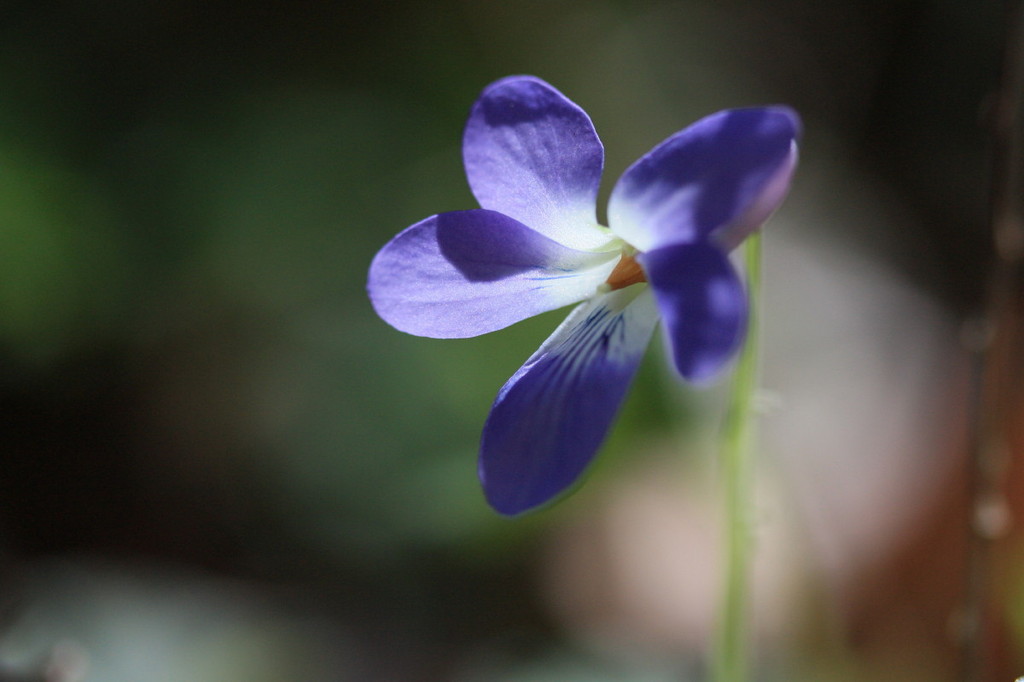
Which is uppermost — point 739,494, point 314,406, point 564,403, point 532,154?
point 532,154

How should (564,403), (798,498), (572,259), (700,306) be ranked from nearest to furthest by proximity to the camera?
(700,306) < (564,403) < (572,259) < (798,498)

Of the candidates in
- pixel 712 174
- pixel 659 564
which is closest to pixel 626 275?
pixel 712 174

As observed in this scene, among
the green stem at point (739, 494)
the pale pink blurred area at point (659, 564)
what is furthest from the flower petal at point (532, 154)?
the pale pink blurred area at point (659, 564)

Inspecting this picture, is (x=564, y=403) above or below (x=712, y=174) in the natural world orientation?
below

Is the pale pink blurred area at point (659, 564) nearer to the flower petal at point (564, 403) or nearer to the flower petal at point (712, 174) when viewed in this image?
the flower petal at point (564, 403)

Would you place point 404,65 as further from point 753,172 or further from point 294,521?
point 753,172

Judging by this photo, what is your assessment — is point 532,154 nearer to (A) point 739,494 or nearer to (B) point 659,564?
(A) point 739,494
